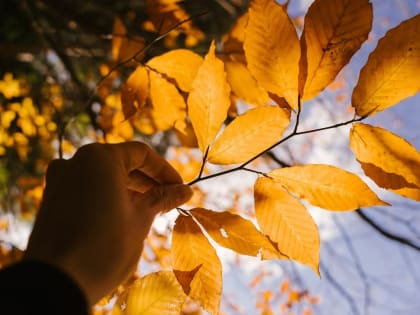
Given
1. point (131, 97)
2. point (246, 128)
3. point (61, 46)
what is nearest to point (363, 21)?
point (246, 128)

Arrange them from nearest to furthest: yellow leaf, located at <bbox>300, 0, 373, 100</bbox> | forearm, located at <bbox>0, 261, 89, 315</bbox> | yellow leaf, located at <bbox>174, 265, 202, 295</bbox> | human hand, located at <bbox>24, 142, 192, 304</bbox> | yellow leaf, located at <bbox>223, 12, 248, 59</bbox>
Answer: forearm, located at <bbox>0, 261, 89, 315</bbox>, human hand, located at <bbox>24, 142, 192, 304</bbox>, yellow leaf, located at <bbox>300, 0, 373, 100</bbox>, yellow leaf, located at <bbox>174, 265, 202, 295</bbox>, yellow leaf, located at <bbox>223, 12, 248, 59</bbox>

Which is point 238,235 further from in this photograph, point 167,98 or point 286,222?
point 167,98

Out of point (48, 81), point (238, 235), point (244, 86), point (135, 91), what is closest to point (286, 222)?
point (238, 235)

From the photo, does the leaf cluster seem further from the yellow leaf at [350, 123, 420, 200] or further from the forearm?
the forearm

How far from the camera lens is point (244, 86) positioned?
1049mm

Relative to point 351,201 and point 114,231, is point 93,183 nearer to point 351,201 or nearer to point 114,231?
point 114,231

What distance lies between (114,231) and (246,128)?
34 cm

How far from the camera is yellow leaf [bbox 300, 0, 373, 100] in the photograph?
24.4 inches

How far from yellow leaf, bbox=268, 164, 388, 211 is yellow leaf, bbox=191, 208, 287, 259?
115mm

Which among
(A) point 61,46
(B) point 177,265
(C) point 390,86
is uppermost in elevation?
(C) point 390,86

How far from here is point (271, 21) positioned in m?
0.66

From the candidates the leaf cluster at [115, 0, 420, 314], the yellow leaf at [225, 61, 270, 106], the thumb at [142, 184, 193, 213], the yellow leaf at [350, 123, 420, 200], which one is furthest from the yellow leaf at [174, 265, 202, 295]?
the yellow leaf at [225, 61, 270, 106]

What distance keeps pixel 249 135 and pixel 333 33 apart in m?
0.25

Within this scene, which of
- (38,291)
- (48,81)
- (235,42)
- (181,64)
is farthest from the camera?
(48,81)
